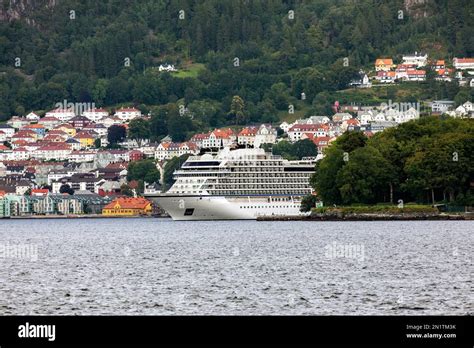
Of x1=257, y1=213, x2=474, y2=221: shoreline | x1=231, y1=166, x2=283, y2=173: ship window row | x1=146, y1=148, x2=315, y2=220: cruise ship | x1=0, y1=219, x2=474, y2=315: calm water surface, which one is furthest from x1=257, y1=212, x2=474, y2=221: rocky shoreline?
x1=231, y1=166, x2=283, y2=173: ship window row

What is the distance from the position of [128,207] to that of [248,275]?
132057 millimetres

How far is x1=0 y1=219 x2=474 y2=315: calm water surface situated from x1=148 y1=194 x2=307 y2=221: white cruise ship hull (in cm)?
4204

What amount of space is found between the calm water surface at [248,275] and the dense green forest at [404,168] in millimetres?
23179

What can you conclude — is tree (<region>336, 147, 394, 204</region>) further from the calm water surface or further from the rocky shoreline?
the calm water surface

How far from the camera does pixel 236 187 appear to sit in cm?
13425

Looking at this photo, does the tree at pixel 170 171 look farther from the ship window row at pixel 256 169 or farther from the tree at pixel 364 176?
the tree at pixel 364 176

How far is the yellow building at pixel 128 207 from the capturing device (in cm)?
17848

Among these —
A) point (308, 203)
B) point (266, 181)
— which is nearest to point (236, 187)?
point (266, 181)

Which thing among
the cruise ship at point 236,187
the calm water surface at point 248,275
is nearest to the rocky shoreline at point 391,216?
the cruise ship at point 236,187

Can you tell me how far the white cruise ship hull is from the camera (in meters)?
128

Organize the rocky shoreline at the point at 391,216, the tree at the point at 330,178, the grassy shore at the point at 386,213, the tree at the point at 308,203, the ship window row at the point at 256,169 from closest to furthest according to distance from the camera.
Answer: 1. the rocky shoreline at the point at 391,216
2. the grassy shore at the point at 386,213
3. the tree at the point at 330,178
4. the tree at the point at 308,203
5. the ship window row at the point at 256,169
